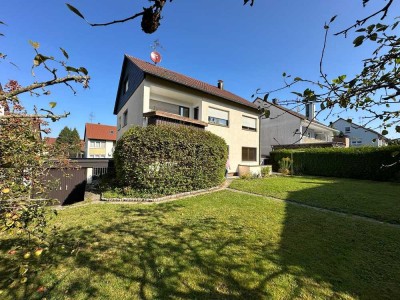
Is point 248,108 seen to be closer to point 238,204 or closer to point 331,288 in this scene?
point 238,204

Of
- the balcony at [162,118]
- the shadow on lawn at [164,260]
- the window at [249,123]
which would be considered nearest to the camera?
the shadow on lawn at [164,260]

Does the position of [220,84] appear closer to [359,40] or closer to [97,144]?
[359,40]

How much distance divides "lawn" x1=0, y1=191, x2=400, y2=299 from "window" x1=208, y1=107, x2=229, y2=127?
468 inches

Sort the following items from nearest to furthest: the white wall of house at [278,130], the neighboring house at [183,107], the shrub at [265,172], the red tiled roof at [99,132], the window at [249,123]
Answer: the neighboring house at [183,107]
the shrub at [265,172]
the window at [249,123]
the white wall of house at [278,130]
the red tiled roof at [99,132]

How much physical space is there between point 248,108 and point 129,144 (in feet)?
46.8

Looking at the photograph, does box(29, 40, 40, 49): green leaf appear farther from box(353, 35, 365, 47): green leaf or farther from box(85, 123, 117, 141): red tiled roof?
box(85, 123, 117, 141): red tiled roof

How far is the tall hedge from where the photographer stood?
905 cm

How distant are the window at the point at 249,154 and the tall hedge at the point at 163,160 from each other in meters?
9.21

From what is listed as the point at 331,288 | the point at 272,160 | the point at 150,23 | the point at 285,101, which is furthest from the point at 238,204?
the point at 272,160

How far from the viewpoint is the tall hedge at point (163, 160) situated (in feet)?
29.7

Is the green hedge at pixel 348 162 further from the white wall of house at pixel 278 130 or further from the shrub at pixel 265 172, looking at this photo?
the white wall of house at pixel 278 130

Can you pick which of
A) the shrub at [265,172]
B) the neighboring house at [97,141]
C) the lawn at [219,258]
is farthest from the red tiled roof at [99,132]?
the lawn at [219,258]

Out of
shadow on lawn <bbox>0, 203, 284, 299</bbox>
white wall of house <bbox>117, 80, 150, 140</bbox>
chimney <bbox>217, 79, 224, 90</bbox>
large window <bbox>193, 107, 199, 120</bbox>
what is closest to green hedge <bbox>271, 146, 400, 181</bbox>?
chimney <bbox>217, 79, 224, 90</bbox>

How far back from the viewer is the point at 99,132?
43.3 meters
